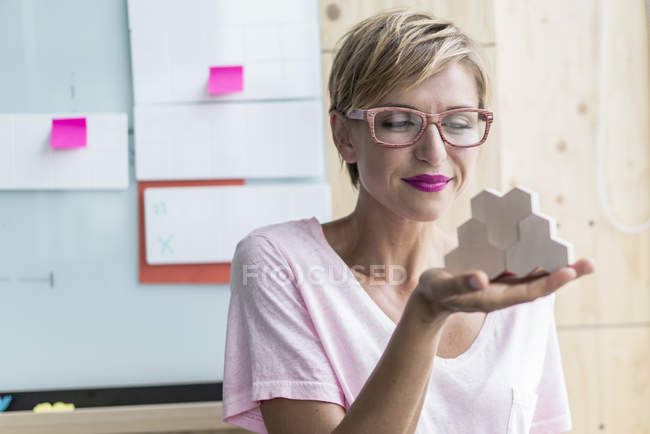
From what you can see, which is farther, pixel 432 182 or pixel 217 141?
pixel 217 141

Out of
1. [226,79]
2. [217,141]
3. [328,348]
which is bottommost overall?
[328,348]

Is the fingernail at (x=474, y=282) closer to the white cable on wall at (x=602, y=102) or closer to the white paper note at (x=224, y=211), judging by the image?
the white paper note at (x=224, y=211)

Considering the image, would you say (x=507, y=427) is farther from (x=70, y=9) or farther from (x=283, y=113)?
(x=70, y=9)

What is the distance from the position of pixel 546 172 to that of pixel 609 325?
0.53 meters

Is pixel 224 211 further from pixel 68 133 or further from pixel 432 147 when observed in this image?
pixel 432 147

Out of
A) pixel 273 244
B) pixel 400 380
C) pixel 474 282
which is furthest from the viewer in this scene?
pixel 273 244

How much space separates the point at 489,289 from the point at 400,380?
17cm

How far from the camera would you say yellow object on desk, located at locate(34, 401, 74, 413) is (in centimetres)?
168

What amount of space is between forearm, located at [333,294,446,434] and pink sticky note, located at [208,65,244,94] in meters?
1.16

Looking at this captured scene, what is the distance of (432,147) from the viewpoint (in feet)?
2.89

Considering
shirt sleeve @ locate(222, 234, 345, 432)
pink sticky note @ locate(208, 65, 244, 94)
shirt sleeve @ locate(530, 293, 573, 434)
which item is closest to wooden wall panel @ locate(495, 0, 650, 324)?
pink sticky note @ locate(208, 65, 244, 94)

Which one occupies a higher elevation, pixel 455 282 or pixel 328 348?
pixel 455 282

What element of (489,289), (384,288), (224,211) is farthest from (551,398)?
(224,211)

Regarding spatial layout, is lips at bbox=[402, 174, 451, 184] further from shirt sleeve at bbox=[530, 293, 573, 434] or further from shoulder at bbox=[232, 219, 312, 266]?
shirt sleeve at bbox=[530, 293, 573, 434]
